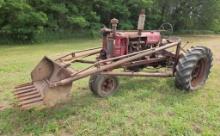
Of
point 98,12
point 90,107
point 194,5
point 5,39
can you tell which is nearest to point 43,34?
point 5,39

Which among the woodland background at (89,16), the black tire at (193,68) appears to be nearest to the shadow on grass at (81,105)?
the black tire at (193,68)

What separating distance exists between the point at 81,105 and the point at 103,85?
561 millimetres

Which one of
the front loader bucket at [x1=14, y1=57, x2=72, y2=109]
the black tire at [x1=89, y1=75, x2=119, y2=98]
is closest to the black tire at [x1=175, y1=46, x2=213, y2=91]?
the black tire at [x1=89, y1=75, x2=119, y2=98]

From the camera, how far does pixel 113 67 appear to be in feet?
16.8

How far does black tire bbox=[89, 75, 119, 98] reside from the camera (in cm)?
518

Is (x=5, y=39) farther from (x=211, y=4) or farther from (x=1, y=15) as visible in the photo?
(x=211, y=4)

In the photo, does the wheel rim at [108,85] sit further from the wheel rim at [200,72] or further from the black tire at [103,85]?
the wheel rim at [200,72]

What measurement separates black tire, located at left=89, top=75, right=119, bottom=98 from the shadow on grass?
105 millimetres

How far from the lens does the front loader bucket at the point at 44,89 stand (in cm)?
432

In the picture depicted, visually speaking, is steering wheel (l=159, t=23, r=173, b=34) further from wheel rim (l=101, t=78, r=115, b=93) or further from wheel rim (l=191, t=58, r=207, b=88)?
wheel rim (l=101, t=78, r=115, b=93)

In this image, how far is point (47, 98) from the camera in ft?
14.2

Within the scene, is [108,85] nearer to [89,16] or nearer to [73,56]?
[73,56]

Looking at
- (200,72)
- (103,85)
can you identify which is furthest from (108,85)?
(200,72)

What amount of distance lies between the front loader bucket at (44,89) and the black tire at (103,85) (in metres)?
0.63
